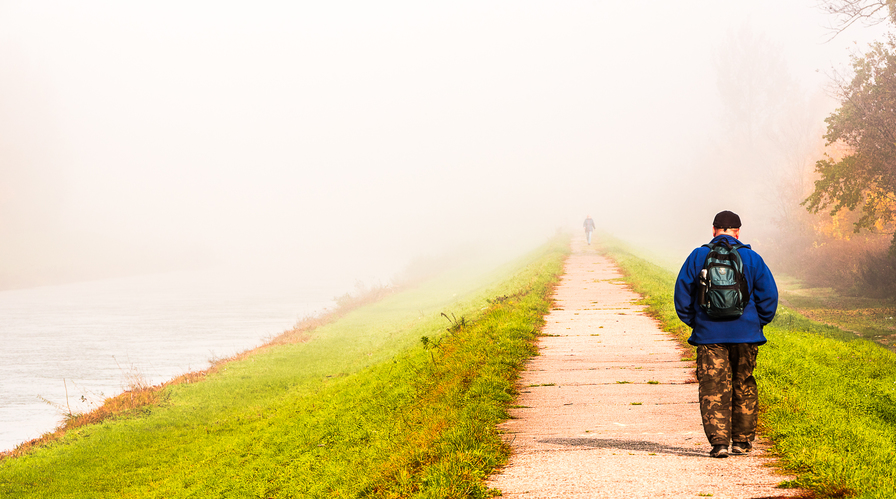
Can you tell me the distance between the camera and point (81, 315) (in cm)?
4291

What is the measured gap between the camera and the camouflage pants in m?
5.92

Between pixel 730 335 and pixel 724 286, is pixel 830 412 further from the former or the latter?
pixel 724 286

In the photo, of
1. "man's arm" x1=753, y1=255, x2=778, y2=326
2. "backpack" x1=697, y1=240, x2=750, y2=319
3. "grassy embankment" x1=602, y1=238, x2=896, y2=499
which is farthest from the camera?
"man's arm" x1=753, y1=255, x2=778, y2=326

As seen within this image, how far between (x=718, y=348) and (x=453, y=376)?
521 cm

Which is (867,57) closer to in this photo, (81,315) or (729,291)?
(729,291)

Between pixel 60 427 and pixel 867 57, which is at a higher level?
pixel 867 57

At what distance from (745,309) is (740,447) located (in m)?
1.37

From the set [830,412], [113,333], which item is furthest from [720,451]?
[113,333]

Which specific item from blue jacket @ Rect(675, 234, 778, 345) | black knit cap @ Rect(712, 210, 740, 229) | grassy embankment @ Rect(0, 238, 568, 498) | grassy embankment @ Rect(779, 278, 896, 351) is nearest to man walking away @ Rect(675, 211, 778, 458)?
blue jacket @ Rect(675, 234, 778, 345)

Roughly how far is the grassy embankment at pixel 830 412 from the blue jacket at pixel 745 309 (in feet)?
3.88

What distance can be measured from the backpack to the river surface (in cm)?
1976

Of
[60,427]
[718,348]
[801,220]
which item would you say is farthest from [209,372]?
[801,220]

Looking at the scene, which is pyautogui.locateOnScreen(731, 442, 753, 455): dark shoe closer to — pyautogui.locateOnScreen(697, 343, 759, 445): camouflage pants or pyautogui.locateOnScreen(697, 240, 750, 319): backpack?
pyautogui.locateOnScreen(697, 343, 759, 445): camouflage pants

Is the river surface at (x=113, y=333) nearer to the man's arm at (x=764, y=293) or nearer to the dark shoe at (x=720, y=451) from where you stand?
the dark shoe at (x=720, y=451)
